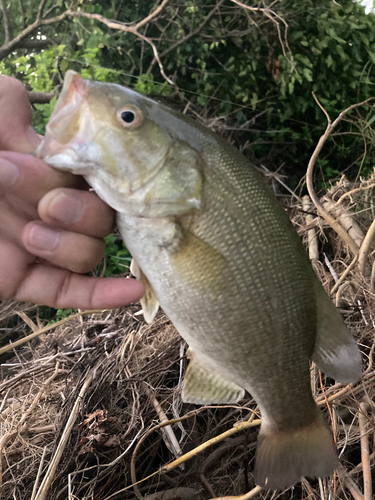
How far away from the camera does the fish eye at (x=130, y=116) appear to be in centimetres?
79

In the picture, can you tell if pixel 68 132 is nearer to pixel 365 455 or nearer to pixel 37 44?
pixel 365 455

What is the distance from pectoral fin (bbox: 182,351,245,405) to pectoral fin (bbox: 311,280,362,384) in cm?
26

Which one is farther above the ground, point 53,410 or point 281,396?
point 281,396

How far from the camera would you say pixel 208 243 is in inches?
33.5

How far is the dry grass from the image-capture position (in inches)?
57.4

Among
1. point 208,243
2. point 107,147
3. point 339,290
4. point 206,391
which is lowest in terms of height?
point 339,290

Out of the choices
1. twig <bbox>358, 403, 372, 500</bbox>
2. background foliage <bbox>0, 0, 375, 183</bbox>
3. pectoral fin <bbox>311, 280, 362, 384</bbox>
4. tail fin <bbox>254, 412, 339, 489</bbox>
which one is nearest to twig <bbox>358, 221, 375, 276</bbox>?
twig <bbox>358, 403, 372, 500</bbox>

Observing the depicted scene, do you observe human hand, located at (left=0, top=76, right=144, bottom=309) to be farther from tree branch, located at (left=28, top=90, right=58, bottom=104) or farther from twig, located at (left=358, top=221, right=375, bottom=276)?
tree branch, located at (left=28, top=90, right=58, bottom=104)

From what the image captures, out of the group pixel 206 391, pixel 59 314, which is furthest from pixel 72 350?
pixel 206 391

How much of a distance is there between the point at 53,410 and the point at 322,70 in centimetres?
348

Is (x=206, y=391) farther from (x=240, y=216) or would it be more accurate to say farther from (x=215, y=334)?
(x=240, y=216)

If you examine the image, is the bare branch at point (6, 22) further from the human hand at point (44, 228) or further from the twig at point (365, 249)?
the twig at point (365, 249)

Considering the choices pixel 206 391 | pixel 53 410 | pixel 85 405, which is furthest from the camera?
pixel 53 410

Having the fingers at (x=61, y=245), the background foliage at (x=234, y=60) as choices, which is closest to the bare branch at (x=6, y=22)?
the background foliage at (x=234, y=60)
